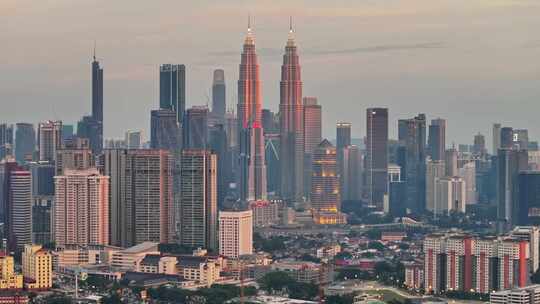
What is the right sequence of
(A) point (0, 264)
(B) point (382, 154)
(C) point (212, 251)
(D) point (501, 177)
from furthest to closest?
(B) point (382, 154) < (D) point (501, 177) < (C) point (212, 251) < (A) point (0, 264)

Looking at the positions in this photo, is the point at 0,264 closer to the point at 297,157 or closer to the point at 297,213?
the point at 297,213

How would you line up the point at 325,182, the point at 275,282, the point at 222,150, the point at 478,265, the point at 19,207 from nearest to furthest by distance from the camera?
the point at 478,265
the point at 275,282
the point at 19,207
the point at 325,182
the point at 222,150

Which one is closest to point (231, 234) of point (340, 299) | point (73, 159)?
point (73, 159)

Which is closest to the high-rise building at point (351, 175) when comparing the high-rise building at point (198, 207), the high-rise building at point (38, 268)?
the high-rise building at point (198, 207)

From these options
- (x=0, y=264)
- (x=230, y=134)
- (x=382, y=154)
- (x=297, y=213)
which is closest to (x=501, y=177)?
(x=297, y=213)

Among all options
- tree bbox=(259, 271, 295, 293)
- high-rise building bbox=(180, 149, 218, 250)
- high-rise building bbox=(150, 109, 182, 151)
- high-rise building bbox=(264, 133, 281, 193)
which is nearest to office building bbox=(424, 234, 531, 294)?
tree bbox=(259, 271, 295, 293)

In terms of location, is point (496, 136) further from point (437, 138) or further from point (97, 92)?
point (97, 92)
